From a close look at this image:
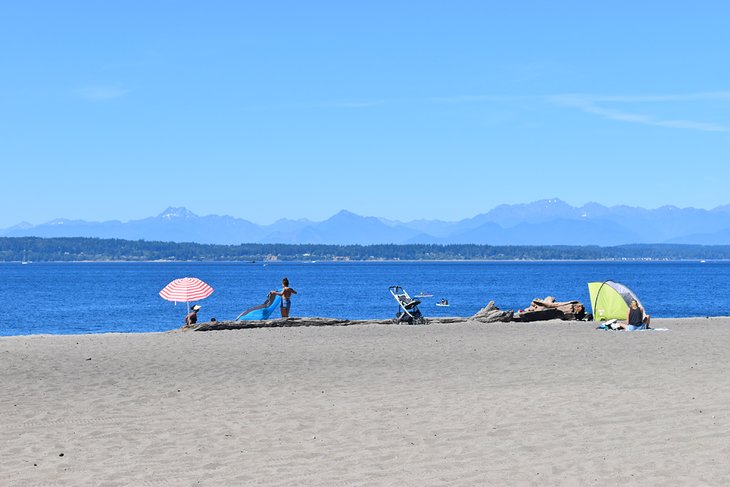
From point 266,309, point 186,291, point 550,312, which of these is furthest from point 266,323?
point 550,312

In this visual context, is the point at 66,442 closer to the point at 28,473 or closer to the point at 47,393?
the point at 28,473

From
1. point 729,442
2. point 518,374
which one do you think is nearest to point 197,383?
point 518,374

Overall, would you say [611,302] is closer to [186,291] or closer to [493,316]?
[493,316]

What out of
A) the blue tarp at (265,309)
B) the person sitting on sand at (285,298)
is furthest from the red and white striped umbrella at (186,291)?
the person sitting on sand at (285,298)

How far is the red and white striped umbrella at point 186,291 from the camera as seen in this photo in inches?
1308

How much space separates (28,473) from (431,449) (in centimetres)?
443

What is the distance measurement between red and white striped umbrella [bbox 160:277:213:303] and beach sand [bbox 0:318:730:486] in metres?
8.91

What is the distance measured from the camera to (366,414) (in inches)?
528

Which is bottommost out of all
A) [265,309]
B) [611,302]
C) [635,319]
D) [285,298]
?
[635,319]

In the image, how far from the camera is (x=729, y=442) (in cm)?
1101

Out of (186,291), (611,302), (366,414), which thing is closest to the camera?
(366,414)

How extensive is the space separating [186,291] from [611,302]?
15.2 meters

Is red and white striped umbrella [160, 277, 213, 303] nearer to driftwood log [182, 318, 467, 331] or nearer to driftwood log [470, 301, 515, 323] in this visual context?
driftwood log [182, 318, 467, 331]

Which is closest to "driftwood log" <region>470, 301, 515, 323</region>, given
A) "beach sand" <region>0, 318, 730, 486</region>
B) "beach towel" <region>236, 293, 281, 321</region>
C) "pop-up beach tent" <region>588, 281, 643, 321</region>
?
"pop-up beach tent" <region>588, 281, 643, 321</region>
